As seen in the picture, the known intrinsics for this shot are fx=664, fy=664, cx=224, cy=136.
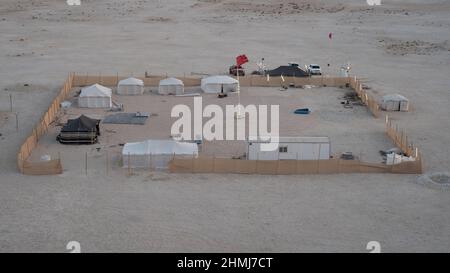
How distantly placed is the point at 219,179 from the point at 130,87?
1902 cm

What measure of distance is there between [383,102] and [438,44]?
31635mm

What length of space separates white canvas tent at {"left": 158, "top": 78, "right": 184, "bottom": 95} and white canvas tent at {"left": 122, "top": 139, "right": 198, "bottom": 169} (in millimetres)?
15562

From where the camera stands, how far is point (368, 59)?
66062 mm

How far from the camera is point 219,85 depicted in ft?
164

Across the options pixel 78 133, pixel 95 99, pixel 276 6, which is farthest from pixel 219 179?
pixel 276 6

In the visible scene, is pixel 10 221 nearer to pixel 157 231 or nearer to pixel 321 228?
pixel 157 231

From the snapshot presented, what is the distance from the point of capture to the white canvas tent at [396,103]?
45750 mm

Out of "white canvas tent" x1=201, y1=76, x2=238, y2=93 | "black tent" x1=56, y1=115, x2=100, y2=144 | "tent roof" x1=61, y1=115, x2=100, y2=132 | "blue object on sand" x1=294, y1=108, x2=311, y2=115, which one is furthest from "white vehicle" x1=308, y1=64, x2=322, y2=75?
"black tent" x1=56, y1=115, x2=100, y2=144

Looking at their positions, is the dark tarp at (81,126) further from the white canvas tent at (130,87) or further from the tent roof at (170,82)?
the tent roof at (170,82)

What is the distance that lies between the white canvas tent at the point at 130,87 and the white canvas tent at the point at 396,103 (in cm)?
1775

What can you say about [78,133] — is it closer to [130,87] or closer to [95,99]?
[95,99]

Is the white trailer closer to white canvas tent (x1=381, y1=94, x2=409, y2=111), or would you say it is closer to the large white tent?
white canvas tent (x1=381, y1=94, x2=409, y2=111)
